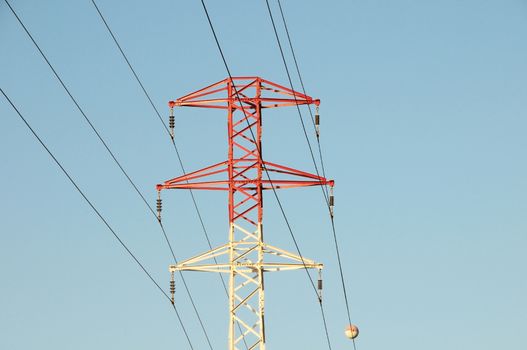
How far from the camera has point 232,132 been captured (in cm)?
6372

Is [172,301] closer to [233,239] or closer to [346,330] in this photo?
[233,239]

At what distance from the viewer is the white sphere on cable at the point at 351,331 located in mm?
73562

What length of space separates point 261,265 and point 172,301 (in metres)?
4.20

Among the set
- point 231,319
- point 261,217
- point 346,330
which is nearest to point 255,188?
point 261,217

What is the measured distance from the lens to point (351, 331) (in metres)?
73.9

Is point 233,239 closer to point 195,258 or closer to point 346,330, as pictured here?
point 195,258

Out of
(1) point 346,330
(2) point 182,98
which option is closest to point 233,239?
(2) point 182,98

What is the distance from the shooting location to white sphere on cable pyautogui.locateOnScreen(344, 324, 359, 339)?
73.6 metres

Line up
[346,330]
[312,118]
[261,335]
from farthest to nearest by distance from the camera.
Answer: [346,330]
[312,118]
[261,335]

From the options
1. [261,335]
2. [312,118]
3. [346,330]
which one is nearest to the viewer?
[261,335]

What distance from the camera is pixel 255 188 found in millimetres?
63188

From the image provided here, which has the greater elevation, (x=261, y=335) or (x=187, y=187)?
(x=187, y=187)

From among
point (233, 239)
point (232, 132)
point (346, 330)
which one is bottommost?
point (346, 330)

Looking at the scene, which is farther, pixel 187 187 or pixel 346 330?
pixel 346 330
